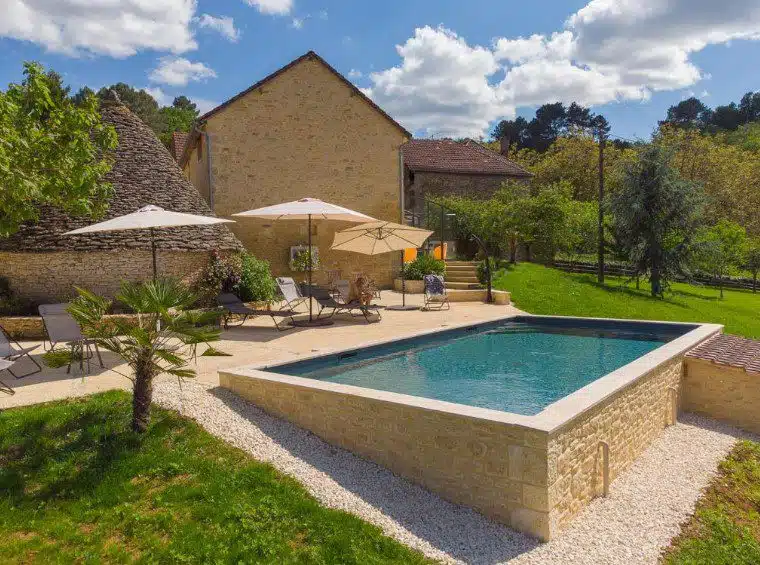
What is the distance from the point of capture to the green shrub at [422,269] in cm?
2111

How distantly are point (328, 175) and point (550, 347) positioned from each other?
37.1ft

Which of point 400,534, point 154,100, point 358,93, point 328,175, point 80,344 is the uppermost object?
point 154,100

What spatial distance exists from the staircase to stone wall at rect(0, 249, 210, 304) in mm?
10540

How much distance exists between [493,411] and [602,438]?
1778mm

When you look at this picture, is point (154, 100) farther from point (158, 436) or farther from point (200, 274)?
point (158, 436)

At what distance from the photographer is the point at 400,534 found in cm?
521

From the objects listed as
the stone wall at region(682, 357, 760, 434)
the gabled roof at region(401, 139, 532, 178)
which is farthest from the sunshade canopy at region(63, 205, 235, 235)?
the gabled roof at region(401, 139, 532, 178)

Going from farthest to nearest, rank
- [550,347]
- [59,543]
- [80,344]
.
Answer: [550,347], [80,344], [59,543]

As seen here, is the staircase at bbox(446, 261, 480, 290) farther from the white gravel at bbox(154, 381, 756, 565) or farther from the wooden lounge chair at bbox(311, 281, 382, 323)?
the white gravel at bbox(154, 381, 756, 565)

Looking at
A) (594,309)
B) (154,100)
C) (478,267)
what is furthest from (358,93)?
(154,100)

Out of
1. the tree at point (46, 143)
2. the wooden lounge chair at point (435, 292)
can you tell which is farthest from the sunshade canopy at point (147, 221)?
the wooden lounge chair at point (435, 292)

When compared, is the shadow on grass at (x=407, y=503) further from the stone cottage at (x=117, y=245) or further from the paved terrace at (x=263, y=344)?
the stone cottage at (x=117, y=245)

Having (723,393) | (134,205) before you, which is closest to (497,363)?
Result: (723,393)

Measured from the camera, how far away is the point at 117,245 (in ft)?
46.1
